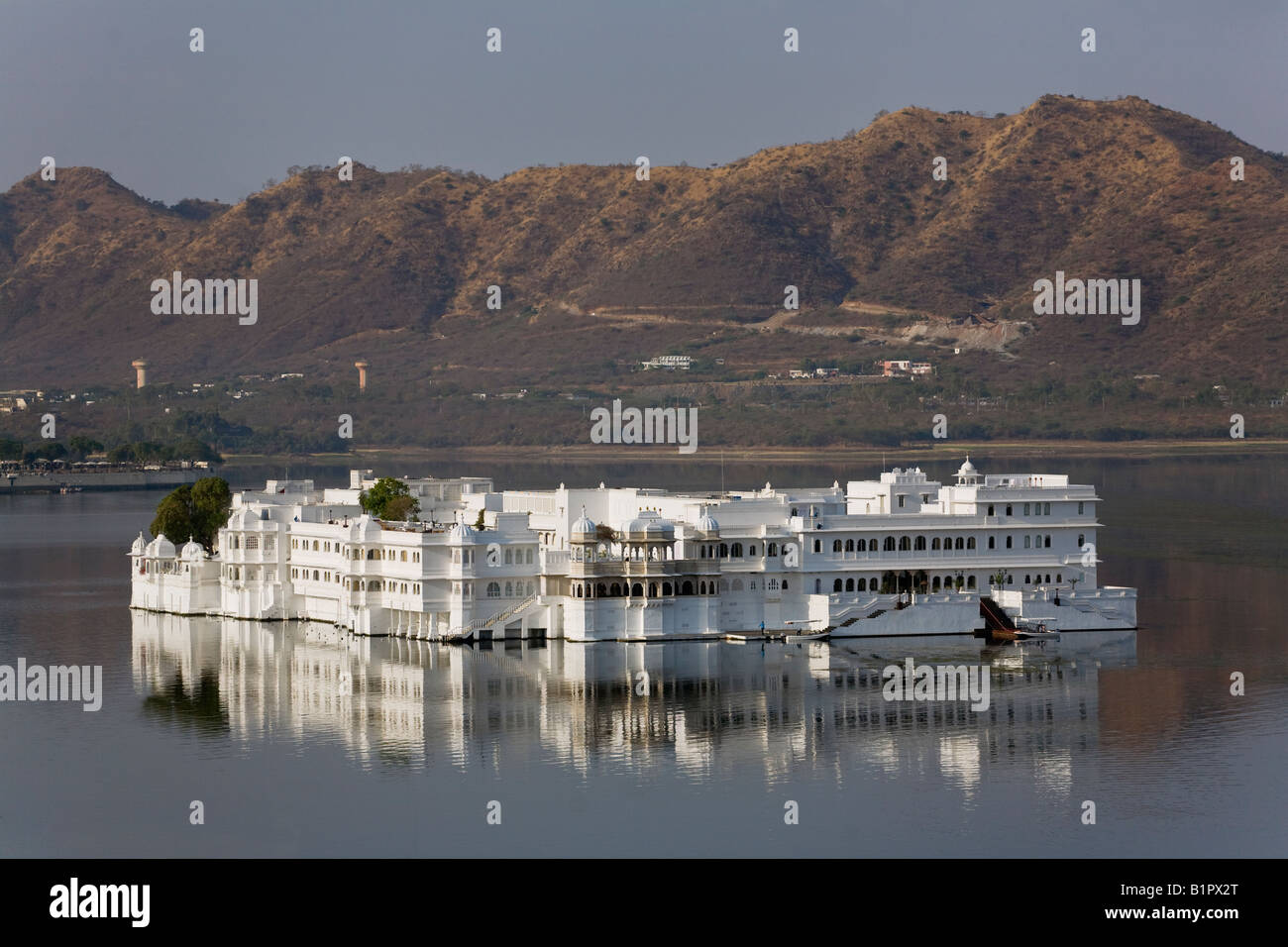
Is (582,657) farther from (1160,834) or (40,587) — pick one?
(40,587)

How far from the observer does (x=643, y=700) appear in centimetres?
5806

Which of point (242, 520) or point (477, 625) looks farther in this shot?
point (242, 520)

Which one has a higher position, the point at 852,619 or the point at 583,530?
the point at 583,530

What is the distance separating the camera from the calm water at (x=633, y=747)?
45.5m

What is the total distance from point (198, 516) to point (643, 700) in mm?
27779

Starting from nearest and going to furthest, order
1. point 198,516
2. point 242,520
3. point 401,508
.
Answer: point 242,520, point 401,508, point 198,516

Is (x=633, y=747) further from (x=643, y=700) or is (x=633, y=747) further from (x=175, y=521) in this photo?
(x=175, y=521)

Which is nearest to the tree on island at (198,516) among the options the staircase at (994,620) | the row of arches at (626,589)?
the row of arches at (626,589)

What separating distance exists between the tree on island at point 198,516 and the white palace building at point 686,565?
529cm

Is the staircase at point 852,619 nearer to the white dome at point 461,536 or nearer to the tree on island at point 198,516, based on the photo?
the white dome at point 461,536

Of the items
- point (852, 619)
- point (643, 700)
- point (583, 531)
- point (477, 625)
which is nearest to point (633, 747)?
point (643, 700)

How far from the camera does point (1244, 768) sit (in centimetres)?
5116

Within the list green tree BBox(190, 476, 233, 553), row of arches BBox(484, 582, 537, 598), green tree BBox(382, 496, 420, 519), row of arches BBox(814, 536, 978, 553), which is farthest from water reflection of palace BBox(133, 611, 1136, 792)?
green tree BBox(190, 476, 233, 553)
